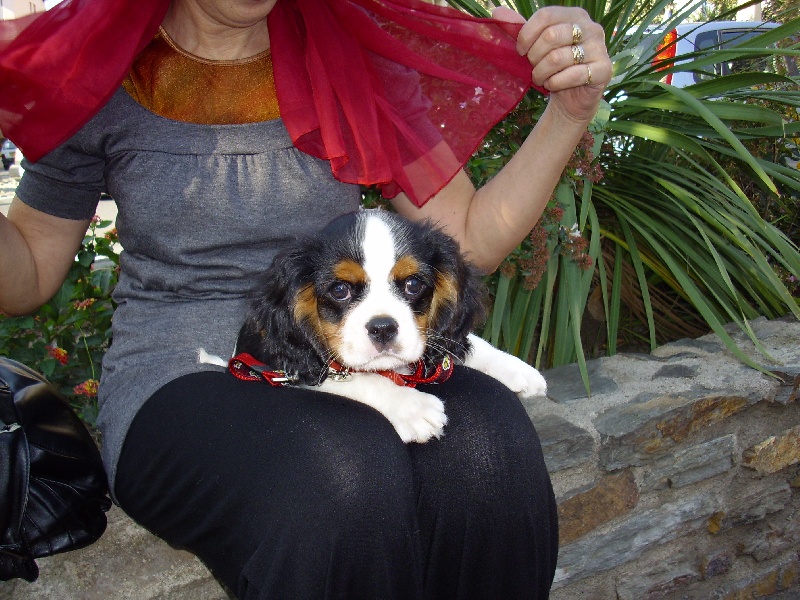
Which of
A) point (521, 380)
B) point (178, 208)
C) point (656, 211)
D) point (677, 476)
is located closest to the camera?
point (178, 208)

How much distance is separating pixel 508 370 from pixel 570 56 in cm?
76

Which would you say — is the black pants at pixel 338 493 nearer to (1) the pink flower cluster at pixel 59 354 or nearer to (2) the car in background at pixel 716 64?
(1) the pink flower cluster at pixel 59 354

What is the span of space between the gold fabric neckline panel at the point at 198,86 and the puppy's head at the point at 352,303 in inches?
15.3

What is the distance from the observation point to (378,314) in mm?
1532

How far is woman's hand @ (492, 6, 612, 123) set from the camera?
5.54 ft

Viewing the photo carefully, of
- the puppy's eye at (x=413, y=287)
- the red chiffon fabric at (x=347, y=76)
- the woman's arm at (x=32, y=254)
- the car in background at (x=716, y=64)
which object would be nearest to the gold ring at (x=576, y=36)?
the red chiffon fabric at (x=347, y=76)

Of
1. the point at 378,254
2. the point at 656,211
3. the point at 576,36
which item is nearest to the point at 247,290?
the point at 378,254

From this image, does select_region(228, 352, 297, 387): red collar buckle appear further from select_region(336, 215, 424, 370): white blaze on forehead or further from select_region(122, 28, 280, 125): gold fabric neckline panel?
select_region(122, 28, 280, 125): gold fabric neckline panel

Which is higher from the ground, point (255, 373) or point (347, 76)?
point (347, 76)

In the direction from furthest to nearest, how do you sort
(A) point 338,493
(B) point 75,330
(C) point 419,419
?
(B) point 75,330 < (C) point 419,419 < (A) point 338,493

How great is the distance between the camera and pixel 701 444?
2312 millimetres

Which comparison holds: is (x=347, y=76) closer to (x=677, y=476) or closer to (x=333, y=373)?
(x=333, y=373)

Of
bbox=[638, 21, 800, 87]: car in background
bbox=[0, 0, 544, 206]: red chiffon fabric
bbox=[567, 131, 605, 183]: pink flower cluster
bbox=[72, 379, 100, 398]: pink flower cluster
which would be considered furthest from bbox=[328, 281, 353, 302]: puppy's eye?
bbox=[638, 21, 800, 87]: car in background

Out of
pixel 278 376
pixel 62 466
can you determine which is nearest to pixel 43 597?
pixel 62 466
